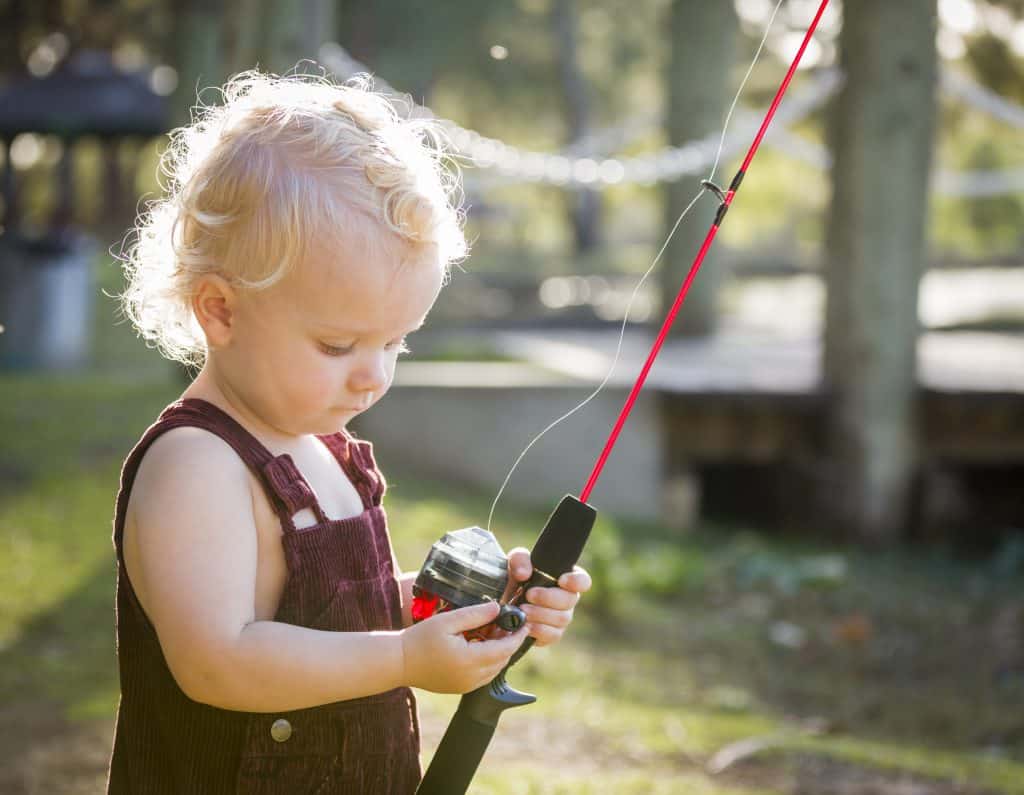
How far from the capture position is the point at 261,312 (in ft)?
5.61

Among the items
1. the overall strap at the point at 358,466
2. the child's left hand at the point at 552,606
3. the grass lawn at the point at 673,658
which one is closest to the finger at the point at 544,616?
the child's left hand at the point at 552,606

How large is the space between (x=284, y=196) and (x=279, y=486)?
1.14 ft

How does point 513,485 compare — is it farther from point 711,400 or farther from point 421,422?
point 711,400

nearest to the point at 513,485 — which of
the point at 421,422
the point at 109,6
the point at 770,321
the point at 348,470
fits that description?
the point at 421,422

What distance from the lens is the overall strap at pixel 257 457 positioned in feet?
5.69

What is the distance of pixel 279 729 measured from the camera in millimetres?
1765

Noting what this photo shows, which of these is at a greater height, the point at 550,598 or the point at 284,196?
the point at 284,196

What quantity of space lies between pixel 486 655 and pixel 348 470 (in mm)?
416

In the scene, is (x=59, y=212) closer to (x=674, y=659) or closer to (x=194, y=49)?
(x=194, y=49)

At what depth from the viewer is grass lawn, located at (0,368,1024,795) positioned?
3596 millimetres

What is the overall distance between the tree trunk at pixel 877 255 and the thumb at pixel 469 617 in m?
5.80

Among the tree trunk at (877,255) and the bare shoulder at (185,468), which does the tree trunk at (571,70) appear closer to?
the tree trunk at (877,255)

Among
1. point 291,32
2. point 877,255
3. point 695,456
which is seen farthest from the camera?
point 695,456

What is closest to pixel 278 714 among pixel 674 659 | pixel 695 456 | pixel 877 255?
pixel 674 659
